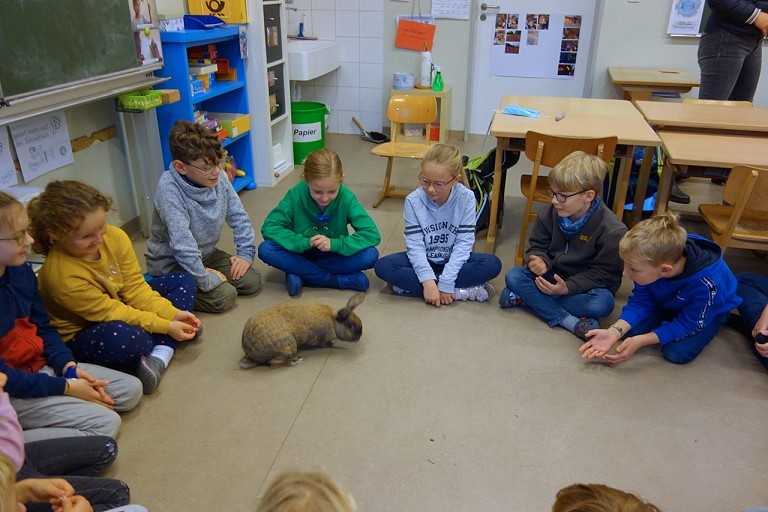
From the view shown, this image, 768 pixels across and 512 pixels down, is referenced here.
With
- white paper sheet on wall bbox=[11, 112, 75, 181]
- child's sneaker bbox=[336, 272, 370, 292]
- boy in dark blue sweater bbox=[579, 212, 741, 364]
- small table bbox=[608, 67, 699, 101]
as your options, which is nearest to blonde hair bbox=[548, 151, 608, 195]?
boy in dark blue sweater bbox=[579, 212, 741, 364]

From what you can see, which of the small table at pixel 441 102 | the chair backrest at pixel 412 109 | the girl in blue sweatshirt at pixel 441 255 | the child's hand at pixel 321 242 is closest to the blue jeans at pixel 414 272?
the girl in blue sweatshirt at pixel 441 255

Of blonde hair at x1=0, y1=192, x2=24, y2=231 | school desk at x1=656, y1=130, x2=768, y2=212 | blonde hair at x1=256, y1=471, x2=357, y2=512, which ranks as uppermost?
blonde hair at x1=0, y1=192, x2=24, y2=231

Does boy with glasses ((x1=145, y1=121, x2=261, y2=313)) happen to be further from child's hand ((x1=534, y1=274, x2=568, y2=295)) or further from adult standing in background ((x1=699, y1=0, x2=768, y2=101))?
adult standing in background ((x1=699, y1=0, x2=768, y2=101))

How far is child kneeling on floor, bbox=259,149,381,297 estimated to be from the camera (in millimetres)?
2541

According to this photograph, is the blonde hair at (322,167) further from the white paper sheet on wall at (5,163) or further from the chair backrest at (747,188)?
the chair backrest at (747,188)

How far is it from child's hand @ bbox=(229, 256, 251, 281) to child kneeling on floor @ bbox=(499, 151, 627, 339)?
3.80 ft

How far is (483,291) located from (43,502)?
5.86 ft

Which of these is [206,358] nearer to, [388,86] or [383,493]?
[383,493]

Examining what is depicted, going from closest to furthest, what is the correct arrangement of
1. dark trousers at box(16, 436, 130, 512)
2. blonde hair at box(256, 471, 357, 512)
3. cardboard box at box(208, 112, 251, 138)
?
A: blonde hair at box(256, 471, 357, 512), dark trousers at box(16, 436, 130, 512), cardboard box at box(208, 112, 251, 138)

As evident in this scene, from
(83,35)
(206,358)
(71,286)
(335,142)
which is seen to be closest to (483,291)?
(206,358)

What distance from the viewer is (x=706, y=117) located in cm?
302

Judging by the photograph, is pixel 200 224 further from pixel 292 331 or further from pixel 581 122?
pixel 581 122

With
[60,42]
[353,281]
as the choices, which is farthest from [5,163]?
[353,281]

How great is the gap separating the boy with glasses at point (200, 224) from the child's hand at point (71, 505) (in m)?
1.16
